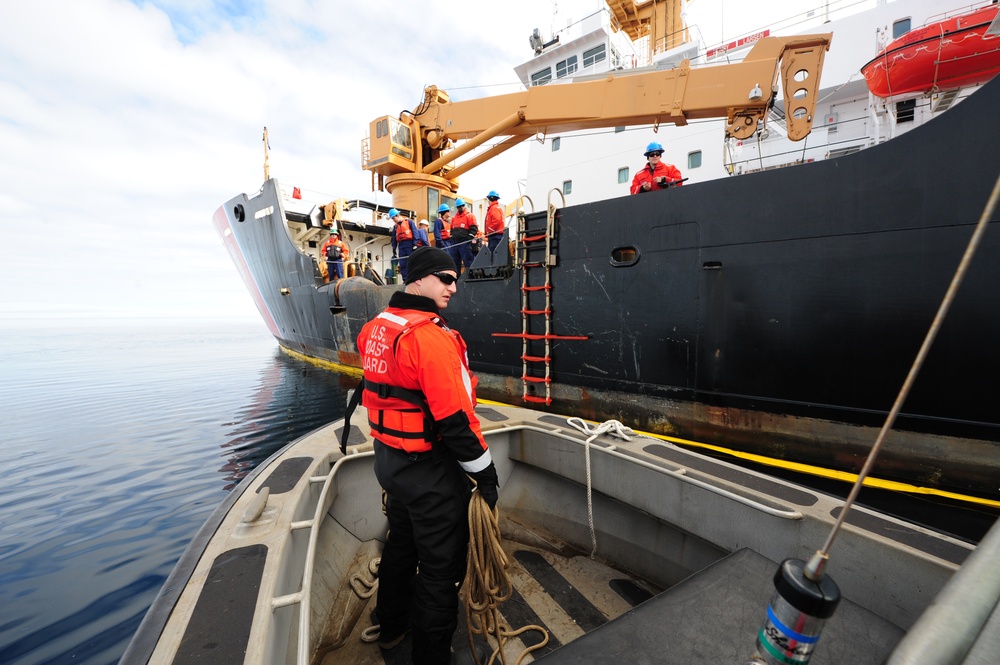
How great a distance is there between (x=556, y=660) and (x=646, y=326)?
4.27 meters

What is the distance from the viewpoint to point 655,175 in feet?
18.7

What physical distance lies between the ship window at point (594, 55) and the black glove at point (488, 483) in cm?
1688

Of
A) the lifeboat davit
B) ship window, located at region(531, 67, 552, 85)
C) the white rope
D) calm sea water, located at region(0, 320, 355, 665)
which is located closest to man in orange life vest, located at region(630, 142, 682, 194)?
the white rope

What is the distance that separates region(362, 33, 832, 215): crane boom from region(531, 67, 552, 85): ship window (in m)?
8.96

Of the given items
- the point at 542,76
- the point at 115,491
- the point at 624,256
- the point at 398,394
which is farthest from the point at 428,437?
the point at 542,76

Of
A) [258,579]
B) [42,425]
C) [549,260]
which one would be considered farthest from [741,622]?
[42,425]

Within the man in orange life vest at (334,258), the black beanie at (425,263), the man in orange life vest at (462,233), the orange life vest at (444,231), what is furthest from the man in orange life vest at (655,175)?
the man in orange life vest at (334,258)

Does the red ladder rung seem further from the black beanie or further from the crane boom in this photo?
the black beanie

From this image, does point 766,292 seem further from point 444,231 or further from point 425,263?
point 444,231

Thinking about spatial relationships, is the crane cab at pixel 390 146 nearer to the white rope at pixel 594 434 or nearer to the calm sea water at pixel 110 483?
the calm sea water at pixel 110 483

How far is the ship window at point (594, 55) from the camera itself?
1454 centimetres

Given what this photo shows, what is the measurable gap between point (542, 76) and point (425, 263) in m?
17.4

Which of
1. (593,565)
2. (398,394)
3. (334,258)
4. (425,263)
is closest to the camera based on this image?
(398,394)

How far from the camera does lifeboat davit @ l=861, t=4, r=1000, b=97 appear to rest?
5598 mm
